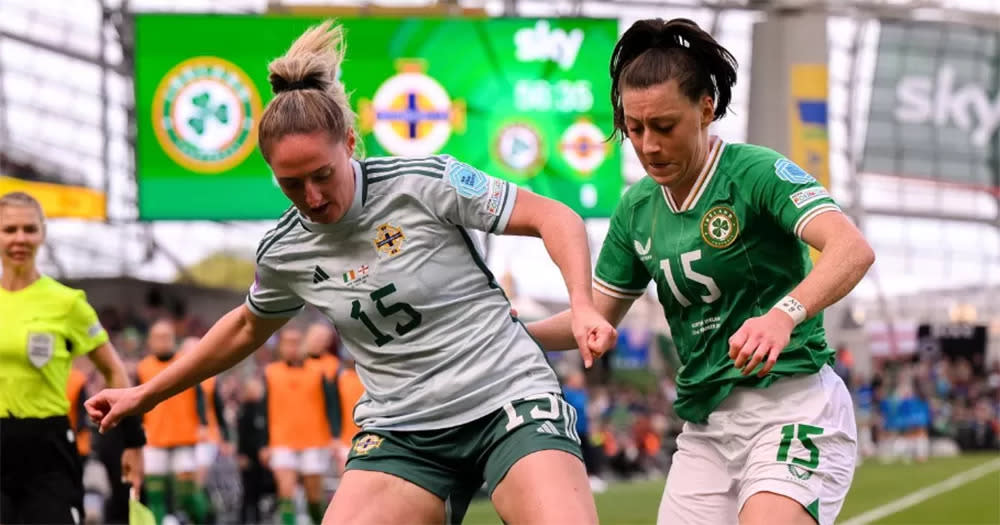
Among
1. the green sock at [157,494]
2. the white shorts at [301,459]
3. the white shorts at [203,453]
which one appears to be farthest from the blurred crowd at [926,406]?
the green sock at [157,494]

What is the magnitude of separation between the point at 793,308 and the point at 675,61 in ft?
2.76

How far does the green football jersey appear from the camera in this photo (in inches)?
173

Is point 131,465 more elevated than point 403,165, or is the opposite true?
point 403,165

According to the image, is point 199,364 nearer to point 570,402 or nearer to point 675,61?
point 675,61

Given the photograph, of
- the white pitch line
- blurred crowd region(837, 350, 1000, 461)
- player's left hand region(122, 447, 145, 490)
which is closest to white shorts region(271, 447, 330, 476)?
the white pitch line

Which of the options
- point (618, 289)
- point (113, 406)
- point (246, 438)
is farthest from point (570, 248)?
point (246, 438)

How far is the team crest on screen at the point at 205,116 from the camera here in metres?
16.2

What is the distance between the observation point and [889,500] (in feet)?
54.6

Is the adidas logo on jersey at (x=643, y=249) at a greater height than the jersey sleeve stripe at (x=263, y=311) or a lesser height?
greater

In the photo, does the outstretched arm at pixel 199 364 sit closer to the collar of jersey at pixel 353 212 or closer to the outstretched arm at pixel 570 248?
the collar of jersey at pixel 353 212

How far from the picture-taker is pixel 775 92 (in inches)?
733

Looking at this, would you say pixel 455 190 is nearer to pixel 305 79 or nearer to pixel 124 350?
pixel 305 79

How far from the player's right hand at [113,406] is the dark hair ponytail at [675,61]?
1743 mm

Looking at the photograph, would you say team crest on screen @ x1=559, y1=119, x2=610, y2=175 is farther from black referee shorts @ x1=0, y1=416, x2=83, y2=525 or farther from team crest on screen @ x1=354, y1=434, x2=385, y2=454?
team crest on screen @ x1=354, y1=434, x2=385, y2=454
